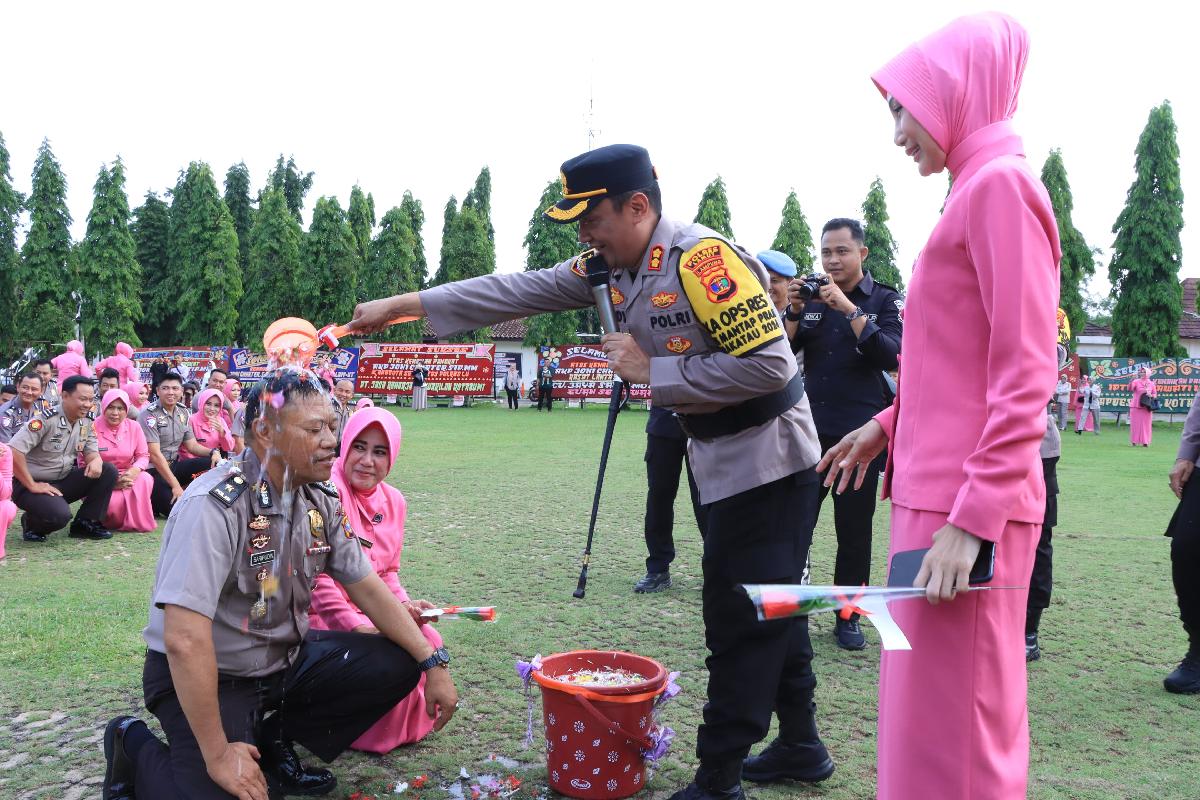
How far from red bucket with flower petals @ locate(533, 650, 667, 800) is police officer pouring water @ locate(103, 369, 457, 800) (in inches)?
15.1

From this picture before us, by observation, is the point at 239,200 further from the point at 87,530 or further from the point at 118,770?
the point at 118,770

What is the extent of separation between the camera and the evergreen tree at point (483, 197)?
188 ft

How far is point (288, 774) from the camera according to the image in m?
3.17

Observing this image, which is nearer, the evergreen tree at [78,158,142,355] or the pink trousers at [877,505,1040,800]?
the pink trousers at [877,505,1040,800]

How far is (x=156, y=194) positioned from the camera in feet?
160

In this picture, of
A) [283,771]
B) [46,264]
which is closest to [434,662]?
[283,771]

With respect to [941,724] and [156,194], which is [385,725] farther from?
[156,194]

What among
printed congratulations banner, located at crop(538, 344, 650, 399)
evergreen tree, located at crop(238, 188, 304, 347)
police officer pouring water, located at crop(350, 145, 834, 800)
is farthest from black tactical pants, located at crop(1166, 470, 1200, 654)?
evergreen tree, located at crop(238, 188, 304, 347)

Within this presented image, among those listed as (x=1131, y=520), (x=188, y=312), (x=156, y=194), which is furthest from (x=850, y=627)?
(x=156, y=194)

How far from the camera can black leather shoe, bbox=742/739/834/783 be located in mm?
3215

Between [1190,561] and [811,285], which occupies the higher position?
[811,285]

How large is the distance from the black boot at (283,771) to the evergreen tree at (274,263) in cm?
3928

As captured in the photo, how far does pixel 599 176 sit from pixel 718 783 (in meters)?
2.01

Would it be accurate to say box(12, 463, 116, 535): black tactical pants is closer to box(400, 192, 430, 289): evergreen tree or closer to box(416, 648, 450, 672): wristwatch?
box(416, 648, 450, 672): wristwatch
